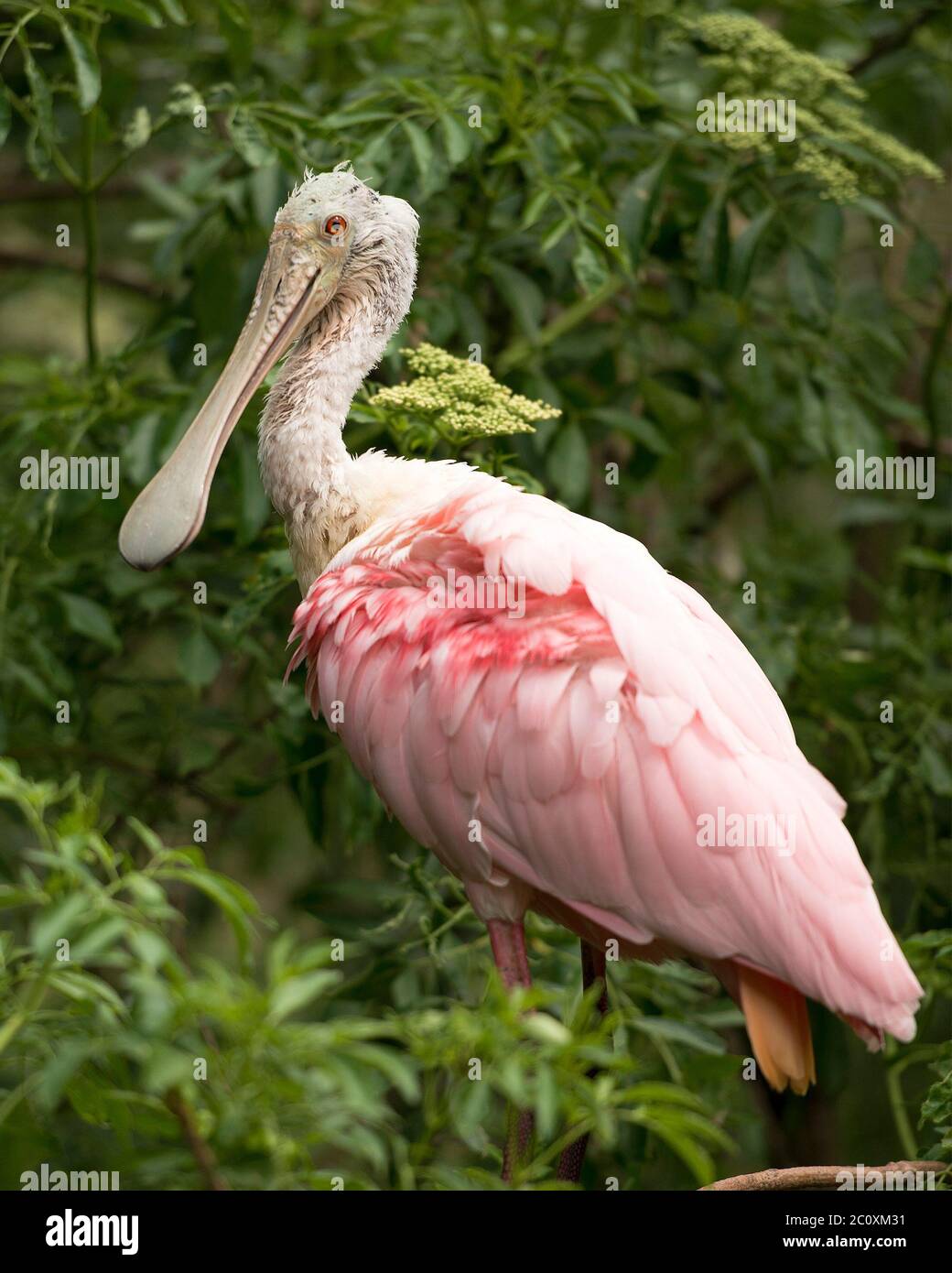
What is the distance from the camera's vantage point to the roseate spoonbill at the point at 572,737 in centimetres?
286

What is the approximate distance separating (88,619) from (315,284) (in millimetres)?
1071

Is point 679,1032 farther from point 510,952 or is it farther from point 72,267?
point 72,267

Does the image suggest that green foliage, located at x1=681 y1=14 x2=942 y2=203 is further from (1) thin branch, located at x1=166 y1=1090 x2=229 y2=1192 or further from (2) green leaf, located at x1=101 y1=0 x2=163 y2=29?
(1) thin branch, located at x1=166 y1=1090 x2=229 y2=1192

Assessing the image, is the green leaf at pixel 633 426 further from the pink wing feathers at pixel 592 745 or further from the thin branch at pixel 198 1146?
the thin branch at pixel 198 1146

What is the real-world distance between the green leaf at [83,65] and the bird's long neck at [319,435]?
0.72 metres

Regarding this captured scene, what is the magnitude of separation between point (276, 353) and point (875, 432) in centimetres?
178

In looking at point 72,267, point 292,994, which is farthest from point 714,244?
point 292,994

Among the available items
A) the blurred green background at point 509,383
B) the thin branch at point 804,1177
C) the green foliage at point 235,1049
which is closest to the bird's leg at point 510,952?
the blurred green background at point 509,383

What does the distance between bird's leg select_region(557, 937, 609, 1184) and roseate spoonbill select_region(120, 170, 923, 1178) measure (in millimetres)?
12

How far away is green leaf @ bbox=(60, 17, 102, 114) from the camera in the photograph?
12.0 feet

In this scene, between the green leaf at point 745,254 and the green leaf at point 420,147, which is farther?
the green leaf at point 745,254

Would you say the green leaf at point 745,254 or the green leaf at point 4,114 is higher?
the green leaf at point 4,114

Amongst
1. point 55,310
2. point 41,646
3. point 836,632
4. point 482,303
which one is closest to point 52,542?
point 41,646

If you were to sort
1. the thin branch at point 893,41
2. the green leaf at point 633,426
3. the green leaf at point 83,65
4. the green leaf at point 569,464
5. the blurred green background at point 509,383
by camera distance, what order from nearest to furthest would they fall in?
1. the green leaf at point 83,65
2. the blurred green background at point 509,383
3. the green leaf at point 569,464
4. the green leaf at point 633,426
5. the thin branch at point 893,41
